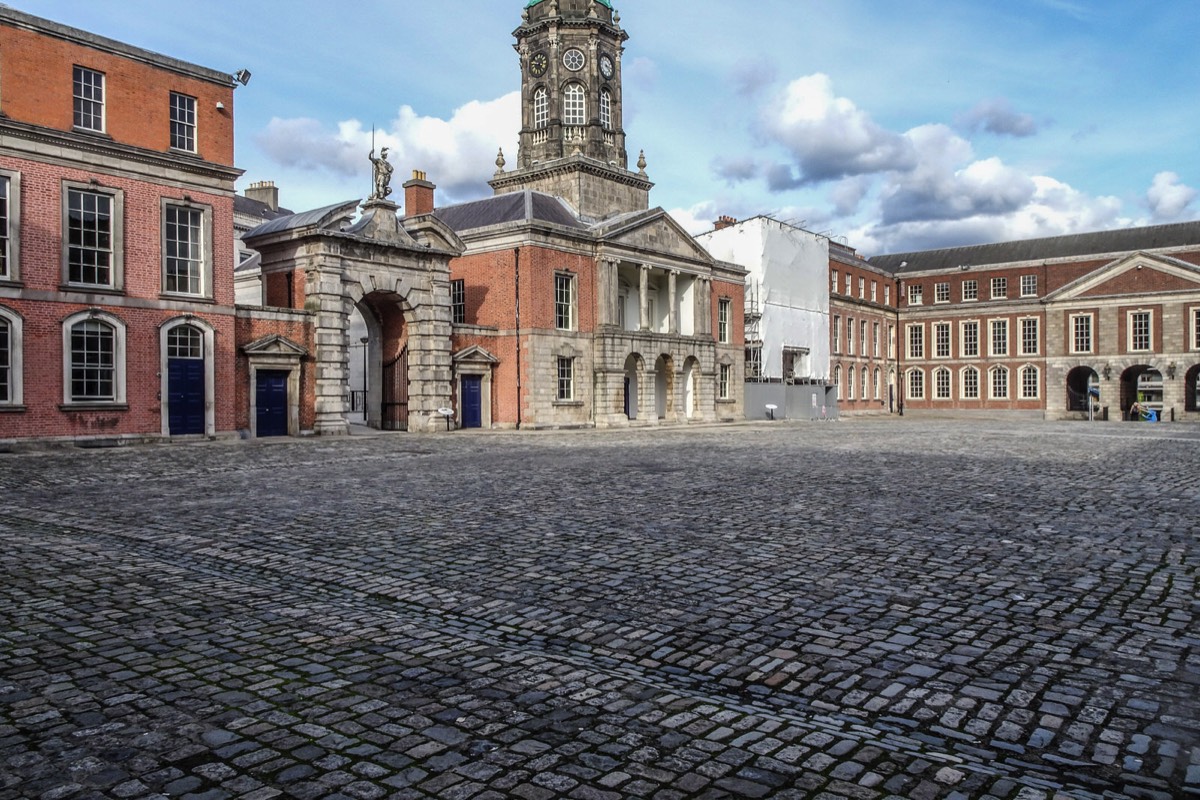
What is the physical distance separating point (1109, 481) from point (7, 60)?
26.4 m

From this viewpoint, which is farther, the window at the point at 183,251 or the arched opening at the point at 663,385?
the arched opening at the point at 663,385

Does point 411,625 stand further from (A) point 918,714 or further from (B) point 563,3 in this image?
(B) point 563,3

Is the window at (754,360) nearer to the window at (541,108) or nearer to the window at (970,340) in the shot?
the window at (541,108)

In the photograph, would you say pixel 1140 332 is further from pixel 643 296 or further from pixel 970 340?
pixel 643 296

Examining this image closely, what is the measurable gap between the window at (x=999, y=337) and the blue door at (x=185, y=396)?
6060cm

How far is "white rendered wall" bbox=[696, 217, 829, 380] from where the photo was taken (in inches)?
2119

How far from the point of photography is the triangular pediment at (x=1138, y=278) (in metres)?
55.8

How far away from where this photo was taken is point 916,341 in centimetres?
7312

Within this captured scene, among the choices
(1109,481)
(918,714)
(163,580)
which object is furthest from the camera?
(1109,481)

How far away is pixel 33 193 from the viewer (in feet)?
74.0

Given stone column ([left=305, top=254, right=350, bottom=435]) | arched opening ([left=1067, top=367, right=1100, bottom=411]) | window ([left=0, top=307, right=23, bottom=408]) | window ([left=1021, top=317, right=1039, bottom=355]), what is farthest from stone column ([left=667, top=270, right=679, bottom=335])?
window ([left=1021, top=317, right=1039, bottom=355])

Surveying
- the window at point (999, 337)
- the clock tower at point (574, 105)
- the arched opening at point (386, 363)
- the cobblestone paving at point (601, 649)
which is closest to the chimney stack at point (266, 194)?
the clock tower at point (574, 105)

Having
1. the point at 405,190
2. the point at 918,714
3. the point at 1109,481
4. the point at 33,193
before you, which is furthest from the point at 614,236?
the point at 918,714

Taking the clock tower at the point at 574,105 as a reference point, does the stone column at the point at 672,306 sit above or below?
below
